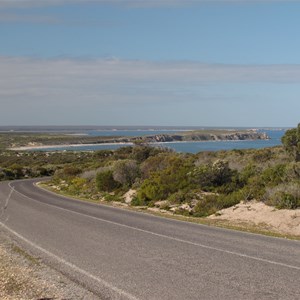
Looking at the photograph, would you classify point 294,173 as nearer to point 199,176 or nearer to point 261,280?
point 199,176

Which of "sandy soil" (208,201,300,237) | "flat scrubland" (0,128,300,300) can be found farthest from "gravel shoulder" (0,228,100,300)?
"sandy soil" (208,201,300,237)

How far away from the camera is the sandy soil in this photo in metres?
16.5

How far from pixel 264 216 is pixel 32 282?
449 inches

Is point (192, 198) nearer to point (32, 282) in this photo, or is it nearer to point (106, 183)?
point (106, 183)

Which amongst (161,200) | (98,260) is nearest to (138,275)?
(98,260)

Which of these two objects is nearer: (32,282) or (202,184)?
(32,282)

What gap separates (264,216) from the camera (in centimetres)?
1842

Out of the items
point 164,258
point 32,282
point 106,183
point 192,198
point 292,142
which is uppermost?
point 292,142

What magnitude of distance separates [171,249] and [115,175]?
23148 mm

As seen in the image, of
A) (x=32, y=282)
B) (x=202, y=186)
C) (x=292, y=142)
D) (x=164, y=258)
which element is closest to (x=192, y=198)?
(x=202, y=186)

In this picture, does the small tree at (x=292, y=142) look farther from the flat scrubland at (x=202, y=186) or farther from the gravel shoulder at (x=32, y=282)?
the gravel shoulder at (x=32, y=282)

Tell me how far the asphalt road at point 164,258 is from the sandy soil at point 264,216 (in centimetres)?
230

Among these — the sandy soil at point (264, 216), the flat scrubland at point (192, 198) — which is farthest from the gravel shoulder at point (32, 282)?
the sandy soil at point (264, 216)

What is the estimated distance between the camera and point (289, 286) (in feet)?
27.1
